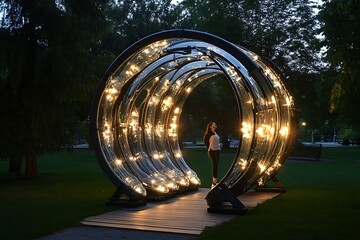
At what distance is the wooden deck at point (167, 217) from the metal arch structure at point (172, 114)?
16.7 inches

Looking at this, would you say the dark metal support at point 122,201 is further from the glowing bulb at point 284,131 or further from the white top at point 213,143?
the glowing bulb at point 284,131

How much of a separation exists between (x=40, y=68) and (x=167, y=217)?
7.62 meters

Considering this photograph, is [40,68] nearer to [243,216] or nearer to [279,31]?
[243,216]

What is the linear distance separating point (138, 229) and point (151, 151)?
17.0 feet

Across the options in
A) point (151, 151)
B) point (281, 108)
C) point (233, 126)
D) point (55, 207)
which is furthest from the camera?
point (233, 126)

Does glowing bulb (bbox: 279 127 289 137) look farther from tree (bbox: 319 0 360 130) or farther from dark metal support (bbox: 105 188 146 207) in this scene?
dark metal support (bbox: 105 188 146 207)

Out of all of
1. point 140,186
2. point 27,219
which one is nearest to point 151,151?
point 140,186

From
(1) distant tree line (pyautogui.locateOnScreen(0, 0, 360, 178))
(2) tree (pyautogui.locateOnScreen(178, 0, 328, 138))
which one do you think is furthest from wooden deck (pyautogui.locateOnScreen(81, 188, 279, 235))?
(2) tree (pyautogui.locateOnScreen(178, 0, 328, 138))

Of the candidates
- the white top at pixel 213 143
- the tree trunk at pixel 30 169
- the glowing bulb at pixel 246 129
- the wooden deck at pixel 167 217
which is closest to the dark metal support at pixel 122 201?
the wooden deck at pixel 167 217

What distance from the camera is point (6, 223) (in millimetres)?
9453

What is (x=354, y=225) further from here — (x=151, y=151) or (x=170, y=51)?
(x=151, y=151)

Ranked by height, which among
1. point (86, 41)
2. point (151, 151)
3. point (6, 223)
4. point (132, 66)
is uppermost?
point (86, 41)

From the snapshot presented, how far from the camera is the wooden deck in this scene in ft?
29.1

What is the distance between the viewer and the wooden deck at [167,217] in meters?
8.86
